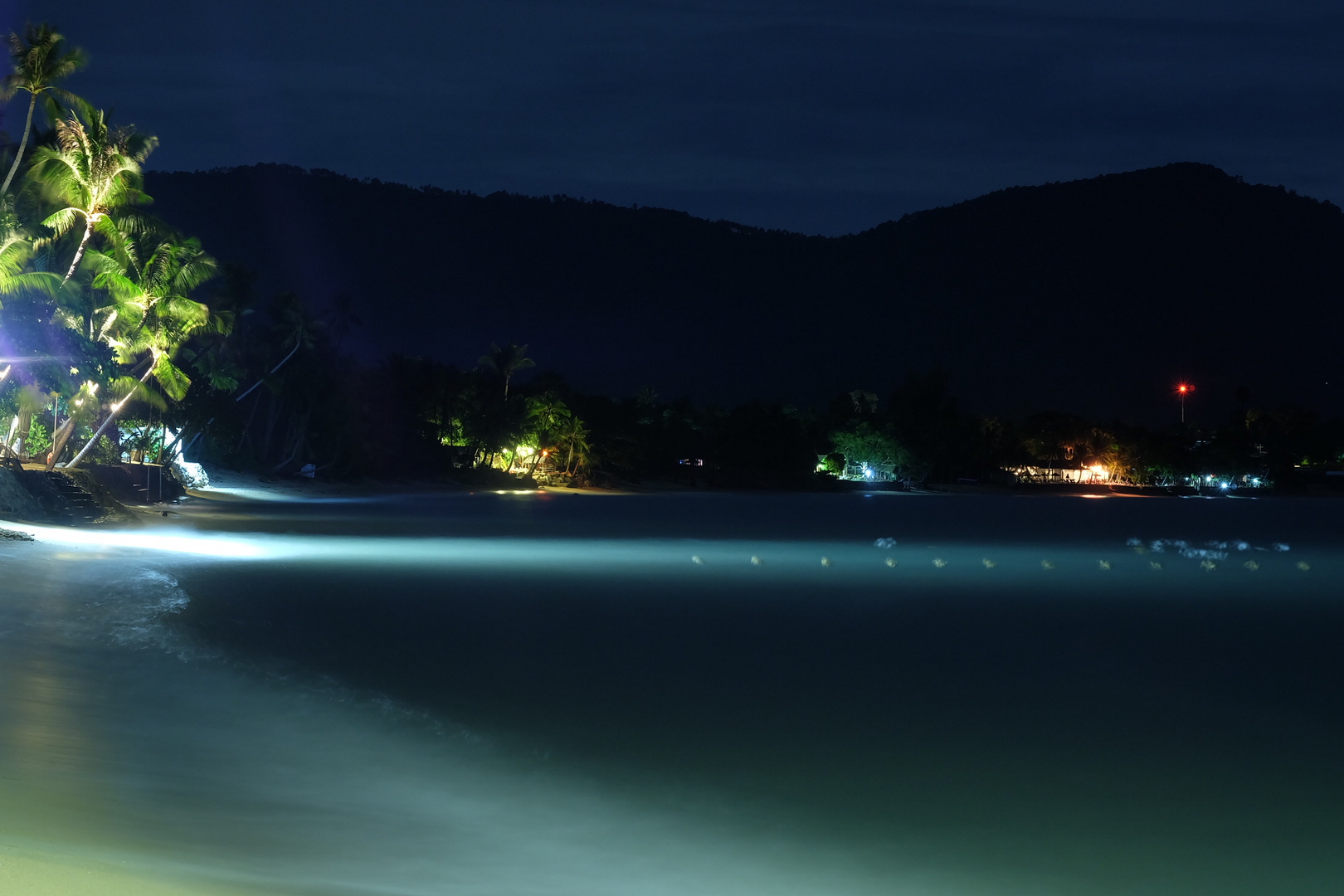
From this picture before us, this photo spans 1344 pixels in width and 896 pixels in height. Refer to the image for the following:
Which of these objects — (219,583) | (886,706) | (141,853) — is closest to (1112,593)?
(886,706)

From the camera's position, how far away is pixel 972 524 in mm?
47938

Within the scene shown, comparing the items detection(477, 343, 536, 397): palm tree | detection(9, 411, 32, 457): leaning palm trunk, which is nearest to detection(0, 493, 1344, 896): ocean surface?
detection(9, 411, 32, 457): leaning palm trunk

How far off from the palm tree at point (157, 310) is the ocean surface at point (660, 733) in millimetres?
15678

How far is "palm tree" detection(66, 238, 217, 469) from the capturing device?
35.2 meters

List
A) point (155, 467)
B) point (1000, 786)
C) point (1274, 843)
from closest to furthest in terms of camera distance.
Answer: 1. point (1274, 843)
2. point (1000, 786)
3. point (155, 467)

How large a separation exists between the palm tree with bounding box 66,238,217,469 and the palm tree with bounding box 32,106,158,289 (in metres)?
1.37

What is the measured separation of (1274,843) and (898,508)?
59.5 meters

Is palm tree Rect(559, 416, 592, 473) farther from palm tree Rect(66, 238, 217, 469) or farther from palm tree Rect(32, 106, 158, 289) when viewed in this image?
palm tree Rect(32, 106, 158, 289)

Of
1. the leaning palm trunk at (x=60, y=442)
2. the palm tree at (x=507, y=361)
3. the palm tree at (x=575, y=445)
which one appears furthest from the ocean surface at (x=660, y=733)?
the palm tree at (x=507, y=361)

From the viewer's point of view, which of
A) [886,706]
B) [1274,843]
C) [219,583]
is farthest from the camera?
[219,583]

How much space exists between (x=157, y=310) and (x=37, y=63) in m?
9.71

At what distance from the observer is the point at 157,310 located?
124 feet

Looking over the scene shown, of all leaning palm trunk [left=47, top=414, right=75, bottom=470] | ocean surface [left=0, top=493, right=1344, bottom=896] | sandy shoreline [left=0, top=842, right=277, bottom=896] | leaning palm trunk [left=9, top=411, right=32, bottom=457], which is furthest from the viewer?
leaning palm trunk [left=9, top=411, right=32, bottom=457]

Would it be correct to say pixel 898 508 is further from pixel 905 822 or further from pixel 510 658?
pixel 905 822
